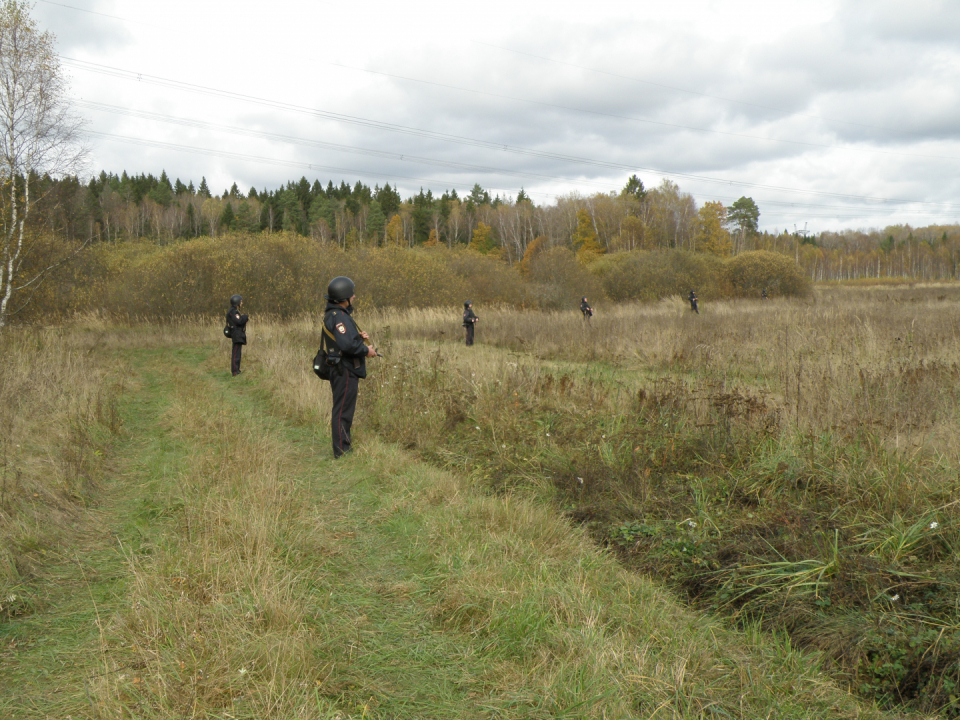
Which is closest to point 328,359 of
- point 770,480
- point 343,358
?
point 343,358

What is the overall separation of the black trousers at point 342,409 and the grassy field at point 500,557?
233mm

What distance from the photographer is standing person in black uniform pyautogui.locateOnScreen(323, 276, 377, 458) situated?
706 cm

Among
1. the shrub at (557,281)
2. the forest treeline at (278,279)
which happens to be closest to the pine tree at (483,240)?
the shrub at (557,281)

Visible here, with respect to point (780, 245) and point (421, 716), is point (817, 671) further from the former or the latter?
point (780, 245)

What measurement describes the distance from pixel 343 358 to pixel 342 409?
0.59m

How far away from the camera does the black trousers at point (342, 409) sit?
280 inches

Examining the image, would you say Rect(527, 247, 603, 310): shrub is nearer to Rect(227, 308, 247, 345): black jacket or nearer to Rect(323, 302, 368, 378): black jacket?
Rect(227, 308, 247, 345): black jacket

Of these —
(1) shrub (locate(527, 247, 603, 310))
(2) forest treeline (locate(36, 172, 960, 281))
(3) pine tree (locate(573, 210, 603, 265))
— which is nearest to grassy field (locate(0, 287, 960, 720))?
(1) shrub (locate(527, 247, 603, 310))

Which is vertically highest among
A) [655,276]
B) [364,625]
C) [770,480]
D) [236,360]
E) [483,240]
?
[483,240]

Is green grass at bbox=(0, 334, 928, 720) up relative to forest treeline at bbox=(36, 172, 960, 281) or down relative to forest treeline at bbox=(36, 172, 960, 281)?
down

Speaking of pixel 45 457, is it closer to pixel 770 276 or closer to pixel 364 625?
pixel 364 625

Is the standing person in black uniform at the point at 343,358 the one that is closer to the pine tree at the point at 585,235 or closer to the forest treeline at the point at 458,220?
the forest treeline at the point at 458,220

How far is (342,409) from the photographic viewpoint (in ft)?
23.4

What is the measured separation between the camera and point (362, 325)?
22.2 m
